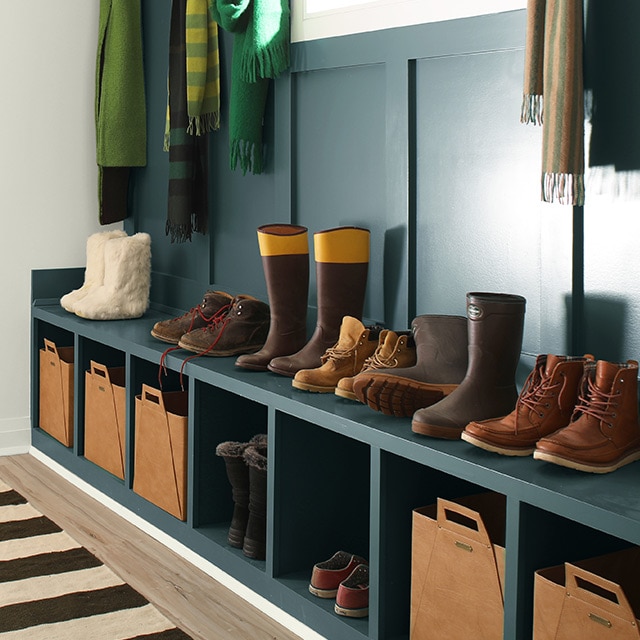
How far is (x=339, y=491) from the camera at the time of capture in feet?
8.08

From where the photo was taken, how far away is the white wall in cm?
387

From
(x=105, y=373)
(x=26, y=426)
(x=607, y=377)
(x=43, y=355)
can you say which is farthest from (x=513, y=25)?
(x=26, y=426)

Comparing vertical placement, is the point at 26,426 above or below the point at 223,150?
below

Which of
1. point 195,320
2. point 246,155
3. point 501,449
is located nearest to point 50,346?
point 195,320

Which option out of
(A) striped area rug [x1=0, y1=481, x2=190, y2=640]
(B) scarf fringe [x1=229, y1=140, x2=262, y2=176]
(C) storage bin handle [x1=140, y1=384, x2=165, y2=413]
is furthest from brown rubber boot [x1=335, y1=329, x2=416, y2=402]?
(B) scarf fringe [x1=229, y1=140, x2=262, y2=176]

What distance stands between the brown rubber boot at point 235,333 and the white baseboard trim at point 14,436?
1.42m

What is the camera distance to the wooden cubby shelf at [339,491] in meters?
1.70

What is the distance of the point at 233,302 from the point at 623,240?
4.01 feet

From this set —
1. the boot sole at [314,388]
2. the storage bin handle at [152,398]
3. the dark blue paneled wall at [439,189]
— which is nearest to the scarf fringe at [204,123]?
the dark blue paneled wall at [439,189]

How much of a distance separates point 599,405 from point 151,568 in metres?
1.46

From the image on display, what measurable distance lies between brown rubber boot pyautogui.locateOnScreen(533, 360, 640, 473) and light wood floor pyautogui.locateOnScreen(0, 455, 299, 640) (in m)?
0.94

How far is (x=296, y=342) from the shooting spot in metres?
2.64

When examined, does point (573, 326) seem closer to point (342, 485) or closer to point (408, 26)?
point (342, 485)

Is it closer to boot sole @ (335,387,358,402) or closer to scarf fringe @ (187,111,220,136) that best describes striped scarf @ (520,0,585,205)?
boot sole @ (335,387,358,402)
